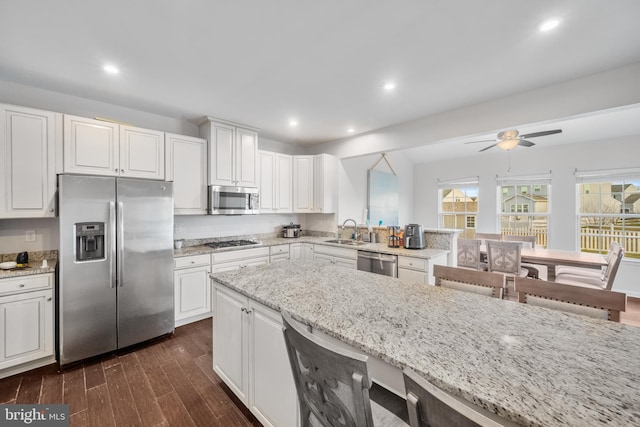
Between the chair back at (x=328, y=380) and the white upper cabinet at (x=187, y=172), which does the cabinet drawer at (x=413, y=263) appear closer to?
the chair back at (x=328, y=380)

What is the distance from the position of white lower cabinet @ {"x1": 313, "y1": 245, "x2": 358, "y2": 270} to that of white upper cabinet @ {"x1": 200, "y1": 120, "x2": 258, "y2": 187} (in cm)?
148

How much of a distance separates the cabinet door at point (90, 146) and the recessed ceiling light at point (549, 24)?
12.6 feet

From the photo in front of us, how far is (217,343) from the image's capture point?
2049mm

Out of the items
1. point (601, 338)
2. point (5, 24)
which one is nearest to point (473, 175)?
point (601, 338)

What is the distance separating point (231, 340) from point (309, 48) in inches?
88.8

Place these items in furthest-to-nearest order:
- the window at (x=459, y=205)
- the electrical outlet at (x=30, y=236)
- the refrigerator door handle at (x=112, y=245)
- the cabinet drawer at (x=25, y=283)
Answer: the window at (x=459, y=205)
the electrical outlet at (x=30, y=236)
the refrigerator door handle at (x=112, y=245)
the cabinet drawer at (x=25, y=283)

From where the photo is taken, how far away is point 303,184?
4672mm

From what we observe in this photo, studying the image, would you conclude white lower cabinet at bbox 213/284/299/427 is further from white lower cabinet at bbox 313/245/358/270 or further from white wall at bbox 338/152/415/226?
white wall at bbox 338/152/415/226

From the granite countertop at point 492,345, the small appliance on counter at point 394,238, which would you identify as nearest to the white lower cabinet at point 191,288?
the granite countertop at point 492,345

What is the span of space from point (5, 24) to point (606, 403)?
350 centimetres

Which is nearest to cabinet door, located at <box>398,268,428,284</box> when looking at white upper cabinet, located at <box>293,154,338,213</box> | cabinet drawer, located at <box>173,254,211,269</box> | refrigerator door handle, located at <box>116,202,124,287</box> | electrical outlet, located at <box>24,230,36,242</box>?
white upper cabinet, located at <box>293,154,338,213</box>

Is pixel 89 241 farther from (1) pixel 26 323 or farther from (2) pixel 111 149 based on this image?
(2) pixel 111 149

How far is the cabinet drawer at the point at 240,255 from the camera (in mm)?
3422

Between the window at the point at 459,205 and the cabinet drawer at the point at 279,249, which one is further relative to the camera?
the window at the point at 459,205
